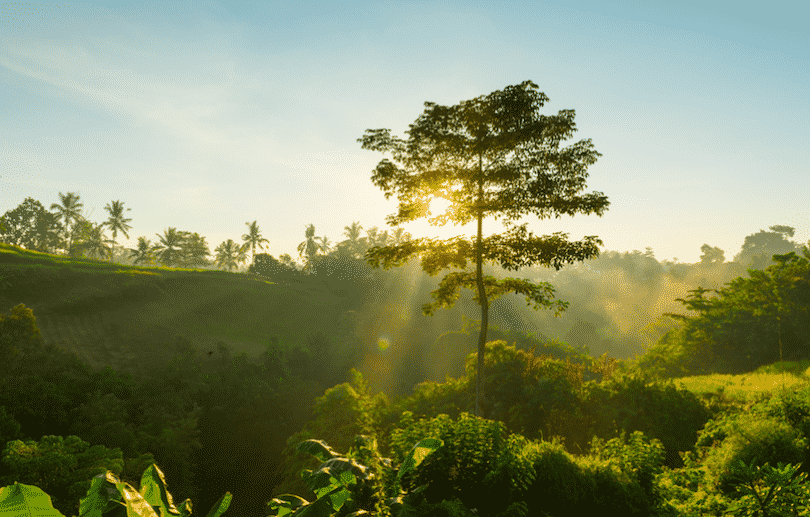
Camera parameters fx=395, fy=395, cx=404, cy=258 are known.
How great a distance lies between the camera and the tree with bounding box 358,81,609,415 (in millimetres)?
9539

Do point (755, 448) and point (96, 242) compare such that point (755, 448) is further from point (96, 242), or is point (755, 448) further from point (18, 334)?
point (96, 242)

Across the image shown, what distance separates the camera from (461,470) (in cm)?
473

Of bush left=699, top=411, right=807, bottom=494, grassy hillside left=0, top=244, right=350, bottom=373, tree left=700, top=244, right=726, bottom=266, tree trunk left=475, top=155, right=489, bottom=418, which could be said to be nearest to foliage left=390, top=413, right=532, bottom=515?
bush left=699, top=411, right=807, bottom=494

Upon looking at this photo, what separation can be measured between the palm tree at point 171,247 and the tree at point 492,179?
6329cm

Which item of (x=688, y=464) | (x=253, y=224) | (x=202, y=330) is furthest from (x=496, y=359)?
(x=253, y=224)

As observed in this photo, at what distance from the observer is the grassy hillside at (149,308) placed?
81.8 feet

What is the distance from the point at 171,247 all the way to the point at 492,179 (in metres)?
66.7

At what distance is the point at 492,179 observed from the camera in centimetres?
1016

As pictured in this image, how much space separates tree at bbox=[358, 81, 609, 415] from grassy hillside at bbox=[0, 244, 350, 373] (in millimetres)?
19962

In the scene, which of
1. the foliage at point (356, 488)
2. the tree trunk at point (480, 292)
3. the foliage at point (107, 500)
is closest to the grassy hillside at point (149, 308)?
the tree trunk at point (480, 292)

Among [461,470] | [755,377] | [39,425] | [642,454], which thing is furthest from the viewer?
[755,377]

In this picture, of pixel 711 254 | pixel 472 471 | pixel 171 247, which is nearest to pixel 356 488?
pixel 472 471

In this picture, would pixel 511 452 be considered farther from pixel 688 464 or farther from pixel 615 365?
pixel 615 365

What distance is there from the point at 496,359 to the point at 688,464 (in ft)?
19.0
